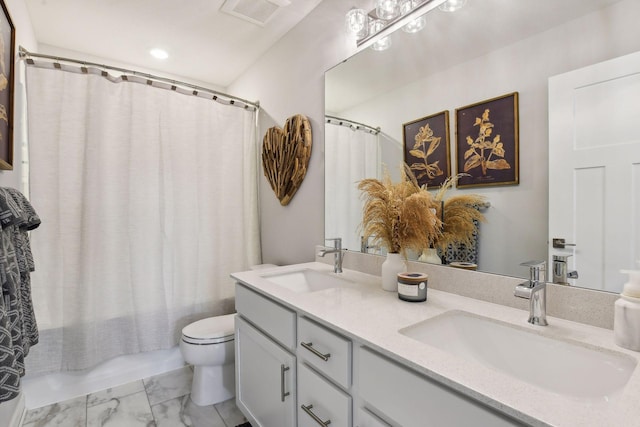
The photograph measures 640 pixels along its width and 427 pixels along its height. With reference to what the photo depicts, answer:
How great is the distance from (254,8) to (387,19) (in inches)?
37.6

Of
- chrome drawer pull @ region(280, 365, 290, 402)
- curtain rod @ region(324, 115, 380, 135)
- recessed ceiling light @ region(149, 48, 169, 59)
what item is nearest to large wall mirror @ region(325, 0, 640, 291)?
curtain rod @ region(324, 115, 380, 135)

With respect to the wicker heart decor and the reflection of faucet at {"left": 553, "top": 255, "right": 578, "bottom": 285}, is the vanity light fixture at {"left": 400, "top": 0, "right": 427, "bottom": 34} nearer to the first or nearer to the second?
the wicker heart decor

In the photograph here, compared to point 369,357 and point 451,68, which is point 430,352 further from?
point 451,68

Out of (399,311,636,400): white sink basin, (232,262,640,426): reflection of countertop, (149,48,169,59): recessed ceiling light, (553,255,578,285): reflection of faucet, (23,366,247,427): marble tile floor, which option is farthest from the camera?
(149,48,169,59): recessed ceiling light

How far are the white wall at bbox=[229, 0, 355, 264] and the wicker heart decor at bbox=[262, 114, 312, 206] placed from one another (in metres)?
0.05

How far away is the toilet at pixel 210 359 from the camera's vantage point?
5.88 feet

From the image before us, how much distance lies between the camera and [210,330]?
1902mm

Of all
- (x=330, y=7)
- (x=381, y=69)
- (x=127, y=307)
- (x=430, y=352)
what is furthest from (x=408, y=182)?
(x=127, y=307)

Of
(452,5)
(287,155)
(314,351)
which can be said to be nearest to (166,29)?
(287,155)

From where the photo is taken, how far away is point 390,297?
4.00 feet

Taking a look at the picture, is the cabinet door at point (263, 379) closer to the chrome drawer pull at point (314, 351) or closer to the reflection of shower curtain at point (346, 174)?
the chrome drawer pull at point (314, 351)

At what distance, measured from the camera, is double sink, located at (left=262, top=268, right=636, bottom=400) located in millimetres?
720

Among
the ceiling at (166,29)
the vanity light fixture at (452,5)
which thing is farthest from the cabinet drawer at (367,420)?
the ceiling at (166,29)

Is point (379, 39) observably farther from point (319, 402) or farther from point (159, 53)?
point (159, 53)
